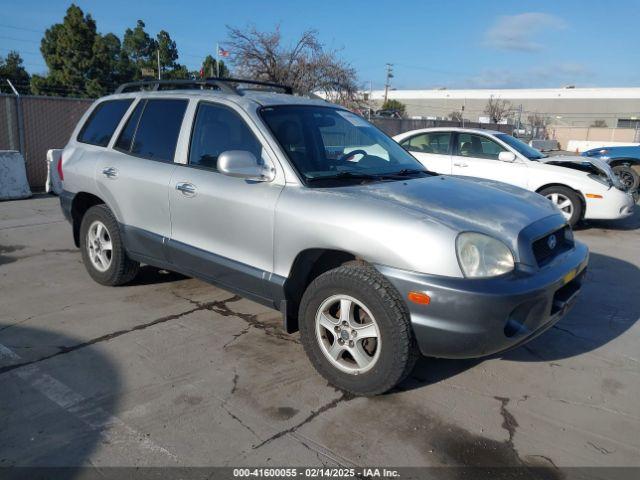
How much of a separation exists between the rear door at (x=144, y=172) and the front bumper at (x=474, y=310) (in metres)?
2.14

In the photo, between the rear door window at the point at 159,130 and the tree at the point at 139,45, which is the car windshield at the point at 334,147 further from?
the tree at the point at 139,45

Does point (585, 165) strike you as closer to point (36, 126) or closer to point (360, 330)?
point (360, 330)

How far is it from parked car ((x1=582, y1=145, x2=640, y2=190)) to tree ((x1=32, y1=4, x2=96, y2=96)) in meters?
34.2

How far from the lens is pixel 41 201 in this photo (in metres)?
9.75

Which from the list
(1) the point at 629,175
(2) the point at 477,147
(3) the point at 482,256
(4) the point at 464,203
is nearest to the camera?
(3) the point at 482,256

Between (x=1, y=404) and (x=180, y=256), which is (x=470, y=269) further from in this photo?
(x=1, y=404)

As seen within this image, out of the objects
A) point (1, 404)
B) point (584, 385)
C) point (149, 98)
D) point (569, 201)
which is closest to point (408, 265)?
point (584, 385)

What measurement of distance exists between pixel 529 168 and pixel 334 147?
5603mm

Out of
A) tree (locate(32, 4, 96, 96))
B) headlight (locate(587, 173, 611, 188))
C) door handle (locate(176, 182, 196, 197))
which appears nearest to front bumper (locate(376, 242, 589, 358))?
door handle (locate(176, 182, 196, 197))

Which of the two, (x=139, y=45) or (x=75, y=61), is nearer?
(x=75, y=61)

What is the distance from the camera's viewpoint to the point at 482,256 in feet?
9.46

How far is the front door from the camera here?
353 centimetres

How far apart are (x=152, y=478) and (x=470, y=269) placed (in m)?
1.95

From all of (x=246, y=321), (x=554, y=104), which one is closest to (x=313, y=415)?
(x=246, y=321)
